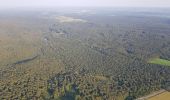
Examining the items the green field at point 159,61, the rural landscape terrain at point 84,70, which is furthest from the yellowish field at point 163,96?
the green field at point 159,61

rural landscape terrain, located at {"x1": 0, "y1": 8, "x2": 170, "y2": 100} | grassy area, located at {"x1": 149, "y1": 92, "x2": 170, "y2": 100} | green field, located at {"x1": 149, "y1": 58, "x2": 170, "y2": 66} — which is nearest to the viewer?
grassy area, located at {"x1": 149, "y1": 92, "x2": 170, "y2": 100}

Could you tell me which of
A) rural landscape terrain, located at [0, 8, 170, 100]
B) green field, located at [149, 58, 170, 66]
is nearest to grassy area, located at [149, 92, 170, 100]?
rural landscape terrain, located at [0, 8, 170, 100]

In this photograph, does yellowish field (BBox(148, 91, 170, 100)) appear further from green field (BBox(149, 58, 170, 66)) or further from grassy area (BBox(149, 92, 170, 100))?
green field (BBox(149, 58, 170, 66))

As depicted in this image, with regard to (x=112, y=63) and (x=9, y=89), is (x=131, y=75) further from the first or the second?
(x=9, y=89)

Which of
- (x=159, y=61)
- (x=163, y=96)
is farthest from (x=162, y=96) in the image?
(x=159, y=61)

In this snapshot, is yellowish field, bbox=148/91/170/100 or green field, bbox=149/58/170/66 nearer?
yellowish field, bbox=148/91/170/100

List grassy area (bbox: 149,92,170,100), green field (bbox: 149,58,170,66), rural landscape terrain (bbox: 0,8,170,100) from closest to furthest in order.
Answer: grassy area (bbox: 149,92,170,100)
rural landscape terrain (bbox: 0,8,170,100)
green field (bbox: 149,58,170,66)

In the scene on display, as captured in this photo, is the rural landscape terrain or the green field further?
the green field

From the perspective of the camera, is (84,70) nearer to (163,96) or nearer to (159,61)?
(163,96)

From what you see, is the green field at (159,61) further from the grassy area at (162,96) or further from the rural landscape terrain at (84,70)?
the grassy area at (162,96)

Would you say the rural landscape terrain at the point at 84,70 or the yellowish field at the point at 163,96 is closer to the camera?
the yellowish field at the point at 163,96

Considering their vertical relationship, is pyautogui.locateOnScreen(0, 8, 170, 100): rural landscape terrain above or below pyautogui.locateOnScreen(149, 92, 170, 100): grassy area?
below
